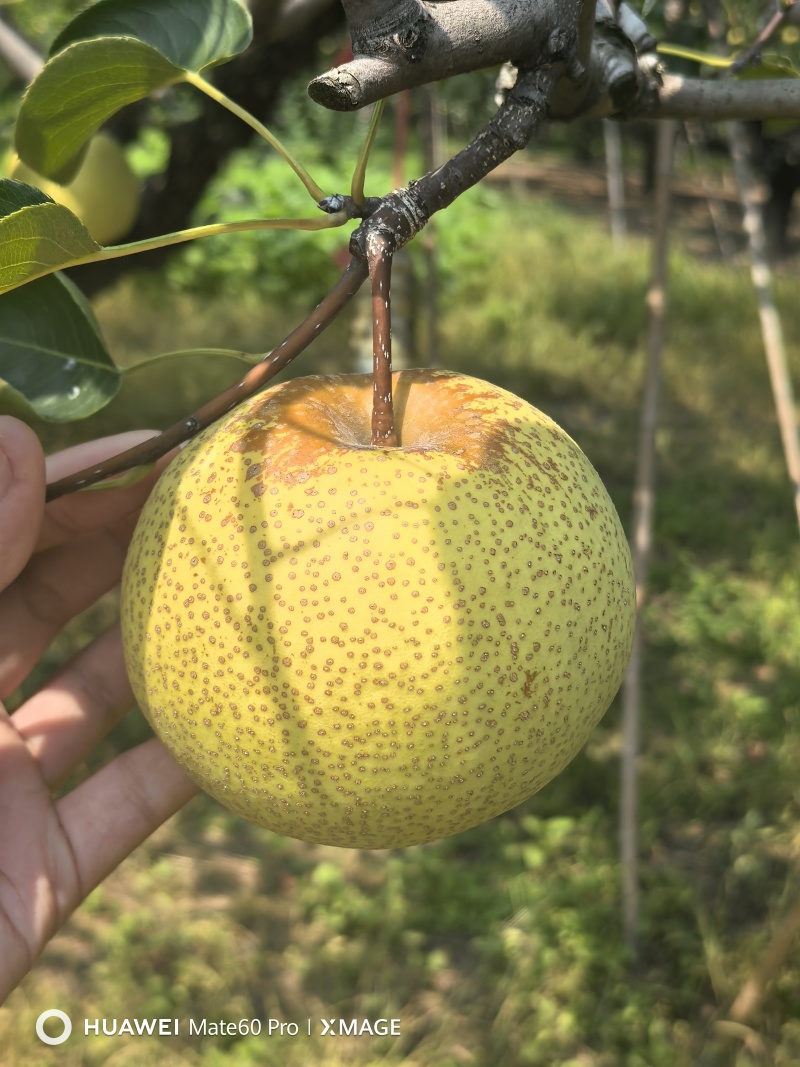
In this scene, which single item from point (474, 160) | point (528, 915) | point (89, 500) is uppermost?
point (474, 160)

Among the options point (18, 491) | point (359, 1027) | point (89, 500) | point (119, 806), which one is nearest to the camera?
point (18, 491)

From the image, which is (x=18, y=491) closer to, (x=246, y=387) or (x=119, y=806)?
(x=246, y=387)

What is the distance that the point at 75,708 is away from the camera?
1.46m

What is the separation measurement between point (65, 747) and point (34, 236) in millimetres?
923

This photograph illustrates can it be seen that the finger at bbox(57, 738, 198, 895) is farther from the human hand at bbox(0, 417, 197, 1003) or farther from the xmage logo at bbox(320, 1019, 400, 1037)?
the xmage logo at bbox(320, 1019, 400, 1037)

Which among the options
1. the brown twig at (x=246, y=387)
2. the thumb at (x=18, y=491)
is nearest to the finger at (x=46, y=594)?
the thumb at (x=18, y=491)

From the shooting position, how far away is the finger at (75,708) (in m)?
1.43

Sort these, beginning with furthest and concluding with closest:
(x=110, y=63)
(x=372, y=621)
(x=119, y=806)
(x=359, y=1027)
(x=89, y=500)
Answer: (x=359, y=1027), (x=119, y=806), (x=89, y=500), (x=110, y=63), (x=372, y=621)

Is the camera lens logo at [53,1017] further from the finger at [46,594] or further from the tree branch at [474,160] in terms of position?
the tree branch at [474,160]

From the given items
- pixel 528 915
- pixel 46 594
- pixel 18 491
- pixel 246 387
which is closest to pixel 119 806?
pixel 46 594

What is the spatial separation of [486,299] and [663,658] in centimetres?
404

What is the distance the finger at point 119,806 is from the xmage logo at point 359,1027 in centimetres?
85

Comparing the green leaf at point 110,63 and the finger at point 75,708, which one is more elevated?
the green leaf at point 110,63

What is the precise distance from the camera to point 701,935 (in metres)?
2.23
